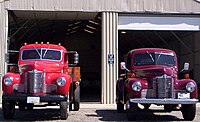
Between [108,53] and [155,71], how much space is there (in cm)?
669

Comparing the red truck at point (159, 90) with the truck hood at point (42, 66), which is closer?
the red truck at point (159, 90)

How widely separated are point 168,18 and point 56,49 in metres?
7.72

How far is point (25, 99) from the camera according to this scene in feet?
36.2

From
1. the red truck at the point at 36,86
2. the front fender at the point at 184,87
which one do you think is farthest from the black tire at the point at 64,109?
the front fender at the point at 184,87

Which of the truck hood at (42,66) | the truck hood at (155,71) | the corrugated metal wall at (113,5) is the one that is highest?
the corrugated metal wall at (113,5)

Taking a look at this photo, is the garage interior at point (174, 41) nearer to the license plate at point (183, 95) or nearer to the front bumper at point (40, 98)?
the license plate at point (183, 95)

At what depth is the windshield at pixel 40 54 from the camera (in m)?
12.6

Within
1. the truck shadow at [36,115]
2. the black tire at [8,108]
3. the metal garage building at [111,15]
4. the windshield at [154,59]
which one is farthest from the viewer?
the metal garage building at [111,15]

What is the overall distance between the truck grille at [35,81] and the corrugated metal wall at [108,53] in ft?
23.1

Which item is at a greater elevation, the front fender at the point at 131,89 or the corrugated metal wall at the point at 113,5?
the corrugated metal wall at the point at 113,5

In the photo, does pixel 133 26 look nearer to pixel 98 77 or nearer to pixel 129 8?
pixel 129 8

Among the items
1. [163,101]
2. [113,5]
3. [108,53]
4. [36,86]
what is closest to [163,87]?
[163,101]

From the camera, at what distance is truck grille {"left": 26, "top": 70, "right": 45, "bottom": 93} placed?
36.9 ft

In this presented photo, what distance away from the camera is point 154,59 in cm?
1257
